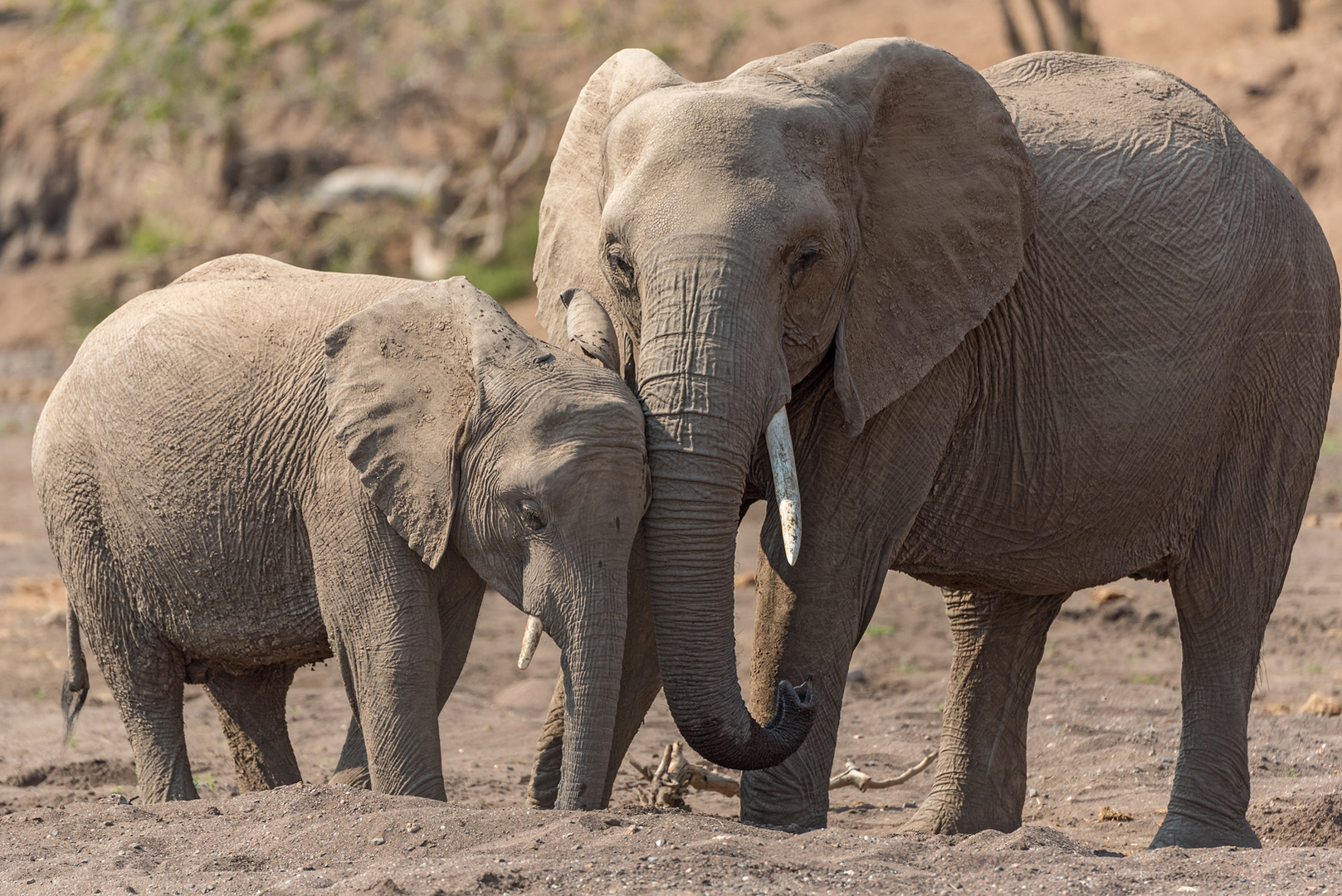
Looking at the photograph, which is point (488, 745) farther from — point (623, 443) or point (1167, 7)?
point (1167, 7)

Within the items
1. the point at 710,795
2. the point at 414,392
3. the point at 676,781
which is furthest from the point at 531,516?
the point at 710,795

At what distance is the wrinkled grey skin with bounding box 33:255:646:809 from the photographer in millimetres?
4727

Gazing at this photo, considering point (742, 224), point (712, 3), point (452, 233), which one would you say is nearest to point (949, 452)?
point (742, 224)

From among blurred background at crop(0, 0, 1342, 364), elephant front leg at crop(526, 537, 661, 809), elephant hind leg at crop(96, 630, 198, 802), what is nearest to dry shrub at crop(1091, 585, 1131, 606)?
elephant front leg at crop(526, 537, 661, 809)

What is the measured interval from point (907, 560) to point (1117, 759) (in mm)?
2339

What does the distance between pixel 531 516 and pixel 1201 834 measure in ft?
9.58

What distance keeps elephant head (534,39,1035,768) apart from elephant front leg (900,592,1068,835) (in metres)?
1.79

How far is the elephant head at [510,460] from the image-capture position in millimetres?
4688

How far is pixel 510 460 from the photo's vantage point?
188 inches

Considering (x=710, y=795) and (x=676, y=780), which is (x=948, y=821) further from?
(x=710, y=795)

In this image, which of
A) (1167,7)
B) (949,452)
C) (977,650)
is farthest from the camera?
(1167,7)

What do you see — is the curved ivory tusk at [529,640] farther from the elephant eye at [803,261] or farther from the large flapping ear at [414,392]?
the elephant eye at [803,261]

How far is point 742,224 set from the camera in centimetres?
479

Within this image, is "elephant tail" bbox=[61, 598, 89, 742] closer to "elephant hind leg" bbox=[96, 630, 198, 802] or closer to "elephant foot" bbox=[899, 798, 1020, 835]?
"elephant hind leg" bbox=[96, 630, 198, 802]
